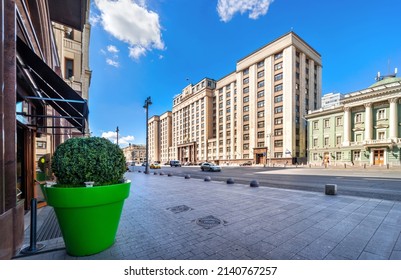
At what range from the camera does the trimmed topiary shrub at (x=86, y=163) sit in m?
3.09

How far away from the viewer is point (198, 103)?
80312 millimetres

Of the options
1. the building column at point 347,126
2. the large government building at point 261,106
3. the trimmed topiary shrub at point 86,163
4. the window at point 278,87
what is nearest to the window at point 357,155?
the building column at point 347,126

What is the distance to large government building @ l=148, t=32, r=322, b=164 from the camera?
50094mm

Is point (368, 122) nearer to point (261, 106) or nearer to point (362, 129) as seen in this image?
point (362, 129)

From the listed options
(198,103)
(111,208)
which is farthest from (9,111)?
(198,103)

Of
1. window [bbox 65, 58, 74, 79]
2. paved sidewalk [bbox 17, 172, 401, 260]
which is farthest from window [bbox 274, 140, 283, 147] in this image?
window [bbox 65, 58, 74, 79]

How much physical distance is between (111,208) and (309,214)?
5.30 meters

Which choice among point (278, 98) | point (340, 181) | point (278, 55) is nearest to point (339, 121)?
point (278, 98)

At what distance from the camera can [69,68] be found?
15594 millimetres

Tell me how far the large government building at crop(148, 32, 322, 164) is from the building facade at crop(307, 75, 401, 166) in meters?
6.10

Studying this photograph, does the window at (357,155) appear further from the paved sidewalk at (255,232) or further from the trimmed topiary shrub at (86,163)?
the trimmed topiary shrub at (86,163)

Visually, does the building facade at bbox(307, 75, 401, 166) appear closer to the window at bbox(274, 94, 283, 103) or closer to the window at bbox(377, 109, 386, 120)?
the window at bbox(377, 109, 386, 120)
